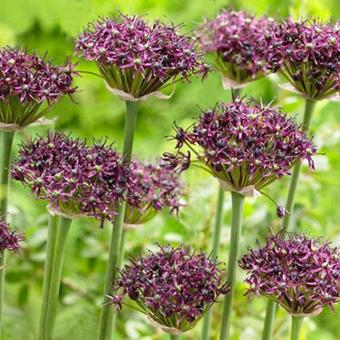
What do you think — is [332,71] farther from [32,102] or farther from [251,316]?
[251,316]

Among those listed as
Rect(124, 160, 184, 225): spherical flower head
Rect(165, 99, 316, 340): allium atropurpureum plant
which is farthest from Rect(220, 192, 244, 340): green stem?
Rect(124, 160, 184, 225): spherical flower head

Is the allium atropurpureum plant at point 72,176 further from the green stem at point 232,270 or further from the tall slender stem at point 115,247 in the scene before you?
the green stem at point 232,270

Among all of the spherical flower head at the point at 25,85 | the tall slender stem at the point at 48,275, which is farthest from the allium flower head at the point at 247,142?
the tall slender stem at the point at 48,275

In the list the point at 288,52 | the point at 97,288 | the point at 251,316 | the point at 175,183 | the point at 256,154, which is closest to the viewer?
the point at 256,154

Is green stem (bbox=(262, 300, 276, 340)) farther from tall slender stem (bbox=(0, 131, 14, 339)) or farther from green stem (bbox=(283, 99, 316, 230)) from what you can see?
tall slender stem (bbox=(0, 131, 14, 339))

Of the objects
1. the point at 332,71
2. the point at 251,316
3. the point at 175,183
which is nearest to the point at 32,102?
the point at 175,183

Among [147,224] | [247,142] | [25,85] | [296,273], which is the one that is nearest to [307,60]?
[247,142]

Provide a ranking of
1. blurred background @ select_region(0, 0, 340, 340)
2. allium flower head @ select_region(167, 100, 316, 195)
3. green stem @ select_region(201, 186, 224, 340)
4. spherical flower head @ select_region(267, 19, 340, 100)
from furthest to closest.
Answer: blurred background @ select_region(0, 0, 340, 340)
green stem @ select_region(201, 186, 224, 340)
spherical flower head @ select_region(267, 19, 340, 100)
allium flower head @ select_region(167, 100, 316, 195)
